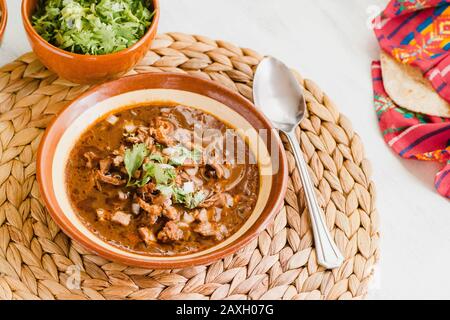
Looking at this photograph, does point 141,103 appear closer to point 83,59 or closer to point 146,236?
point 83,59

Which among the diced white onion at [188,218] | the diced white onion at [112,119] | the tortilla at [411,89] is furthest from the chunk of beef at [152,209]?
the tortilla at [411,89]

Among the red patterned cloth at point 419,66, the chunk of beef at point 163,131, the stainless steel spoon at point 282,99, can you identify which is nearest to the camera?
the chunk of beef at point 163,131

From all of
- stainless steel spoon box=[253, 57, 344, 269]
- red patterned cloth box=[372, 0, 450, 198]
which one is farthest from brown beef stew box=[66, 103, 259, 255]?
red patterned cloth box=[372, 0, 450, 198]

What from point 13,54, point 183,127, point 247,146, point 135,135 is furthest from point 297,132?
point 13,54

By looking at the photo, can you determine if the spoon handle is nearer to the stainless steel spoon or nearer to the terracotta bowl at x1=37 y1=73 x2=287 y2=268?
the stainless steel spoon

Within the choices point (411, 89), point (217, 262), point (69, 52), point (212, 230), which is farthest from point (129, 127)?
point (411, 89)

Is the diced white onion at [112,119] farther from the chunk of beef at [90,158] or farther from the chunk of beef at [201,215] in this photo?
the chunk of beef at [201,215]
